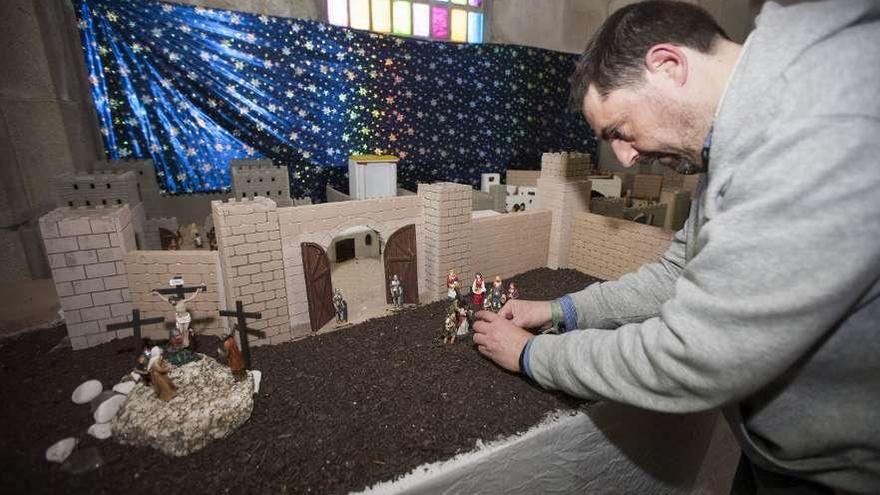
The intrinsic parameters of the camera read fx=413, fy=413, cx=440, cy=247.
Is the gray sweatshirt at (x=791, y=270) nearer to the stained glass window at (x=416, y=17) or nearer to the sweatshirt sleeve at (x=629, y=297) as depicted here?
the sweatshirt sleeve at (x=629, y=297)

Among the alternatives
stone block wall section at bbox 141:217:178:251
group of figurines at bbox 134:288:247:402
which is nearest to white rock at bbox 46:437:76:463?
group of figurines at bbox 134:288:247:402

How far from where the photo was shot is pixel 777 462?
1528 millimetres

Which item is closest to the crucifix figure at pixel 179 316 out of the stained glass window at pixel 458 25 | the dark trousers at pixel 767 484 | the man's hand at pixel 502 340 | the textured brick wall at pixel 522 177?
the man's hand at pixel 502 340

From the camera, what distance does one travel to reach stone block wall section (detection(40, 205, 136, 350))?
3.54 meters

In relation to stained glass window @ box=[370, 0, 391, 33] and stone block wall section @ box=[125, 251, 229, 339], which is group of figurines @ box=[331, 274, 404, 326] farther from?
stained glass window @ box=[370, 0, 391, 33]

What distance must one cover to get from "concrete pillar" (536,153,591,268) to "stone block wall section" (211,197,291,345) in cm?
391

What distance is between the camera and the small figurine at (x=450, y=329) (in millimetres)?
3812

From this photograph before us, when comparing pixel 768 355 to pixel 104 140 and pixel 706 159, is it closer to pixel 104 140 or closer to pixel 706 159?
pixel 706 159

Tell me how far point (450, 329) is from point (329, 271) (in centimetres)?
155

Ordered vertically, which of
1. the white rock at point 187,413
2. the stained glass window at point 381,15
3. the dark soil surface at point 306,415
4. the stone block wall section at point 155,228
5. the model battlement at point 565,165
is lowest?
the dark soil surface at point 306,415

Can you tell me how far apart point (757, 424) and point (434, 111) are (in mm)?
9135

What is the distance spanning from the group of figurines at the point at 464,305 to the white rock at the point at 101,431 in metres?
2.51

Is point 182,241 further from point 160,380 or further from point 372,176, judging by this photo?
point 160,380

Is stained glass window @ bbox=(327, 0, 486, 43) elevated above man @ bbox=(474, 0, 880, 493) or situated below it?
above
